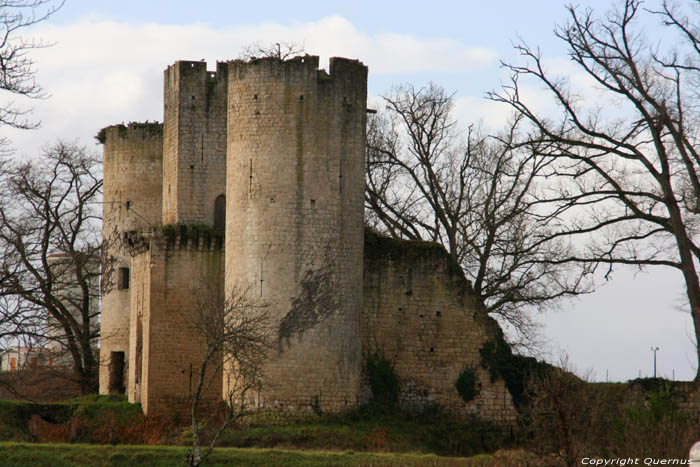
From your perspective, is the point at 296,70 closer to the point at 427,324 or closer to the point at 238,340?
Answer: the point at 238,340

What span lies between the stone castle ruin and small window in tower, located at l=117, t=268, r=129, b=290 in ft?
7.81

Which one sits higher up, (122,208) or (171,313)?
(122,208)

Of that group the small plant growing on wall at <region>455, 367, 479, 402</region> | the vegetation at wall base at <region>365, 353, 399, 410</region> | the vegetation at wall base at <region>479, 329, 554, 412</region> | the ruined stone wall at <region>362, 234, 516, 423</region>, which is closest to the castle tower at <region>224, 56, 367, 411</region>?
the vegetation at wall base at <region>365, 353, 399, 410</region>

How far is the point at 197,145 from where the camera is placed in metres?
34.3

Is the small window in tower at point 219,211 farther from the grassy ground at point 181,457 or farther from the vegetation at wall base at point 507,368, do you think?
the grassy ground at point 181,457

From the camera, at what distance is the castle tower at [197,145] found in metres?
34.2

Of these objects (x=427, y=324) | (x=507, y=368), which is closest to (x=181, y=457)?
(x=427, y=324)

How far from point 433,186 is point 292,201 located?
9.83 meters

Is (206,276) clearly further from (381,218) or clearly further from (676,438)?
(676,438)

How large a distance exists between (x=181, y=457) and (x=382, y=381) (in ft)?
21.7

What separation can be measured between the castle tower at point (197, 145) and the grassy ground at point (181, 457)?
9.45 metres

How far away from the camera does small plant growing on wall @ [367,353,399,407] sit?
30.4 m

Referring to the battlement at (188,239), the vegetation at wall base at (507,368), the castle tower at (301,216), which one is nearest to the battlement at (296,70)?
the castle tower at (301,216)

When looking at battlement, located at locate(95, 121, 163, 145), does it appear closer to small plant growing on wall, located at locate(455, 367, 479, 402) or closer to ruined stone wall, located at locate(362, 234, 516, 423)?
ruined stone wall, located at locate(362, 234, 516, 423)
